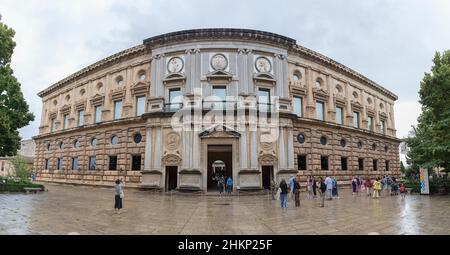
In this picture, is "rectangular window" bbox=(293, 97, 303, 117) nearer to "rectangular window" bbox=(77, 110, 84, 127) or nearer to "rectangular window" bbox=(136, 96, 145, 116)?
"rectangular window" bbox=(136, 96, 145, 116)

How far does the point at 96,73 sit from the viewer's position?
96.0 feet

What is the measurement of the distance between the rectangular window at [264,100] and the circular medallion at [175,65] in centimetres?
746

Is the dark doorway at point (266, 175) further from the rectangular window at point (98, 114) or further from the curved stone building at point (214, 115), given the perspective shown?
the rectangular window at point (98, 114)

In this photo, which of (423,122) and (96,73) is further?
(96,73)

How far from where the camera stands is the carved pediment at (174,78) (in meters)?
22.7

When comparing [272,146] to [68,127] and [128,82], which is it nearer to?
[128,82]

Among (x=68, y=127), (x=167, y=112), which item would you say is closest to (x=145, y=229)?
(x=167, y=112)

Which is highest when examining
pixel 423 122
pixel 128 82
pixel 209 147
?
pixel 128 82

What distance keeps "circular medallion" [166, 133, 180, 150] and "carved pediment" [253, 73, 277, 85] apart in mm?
8375

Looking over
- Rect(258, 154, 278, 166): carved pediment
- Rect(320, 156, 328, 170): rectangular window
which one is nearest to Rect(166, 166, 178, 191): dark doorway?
Rect(258, 154, 278, 166): carved pediment

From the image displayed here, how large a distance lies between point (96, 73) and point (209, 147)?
17.2 m

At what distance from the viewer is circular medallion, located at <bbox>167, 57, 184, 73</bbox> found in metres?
23.2

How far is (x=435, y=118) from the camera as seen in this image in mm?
20453

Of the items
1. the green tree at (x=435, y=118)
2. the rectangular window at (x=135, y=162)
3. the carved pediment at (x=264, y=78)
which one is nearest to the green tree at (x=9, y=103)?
the rectangular window at (x=135, y=162)
